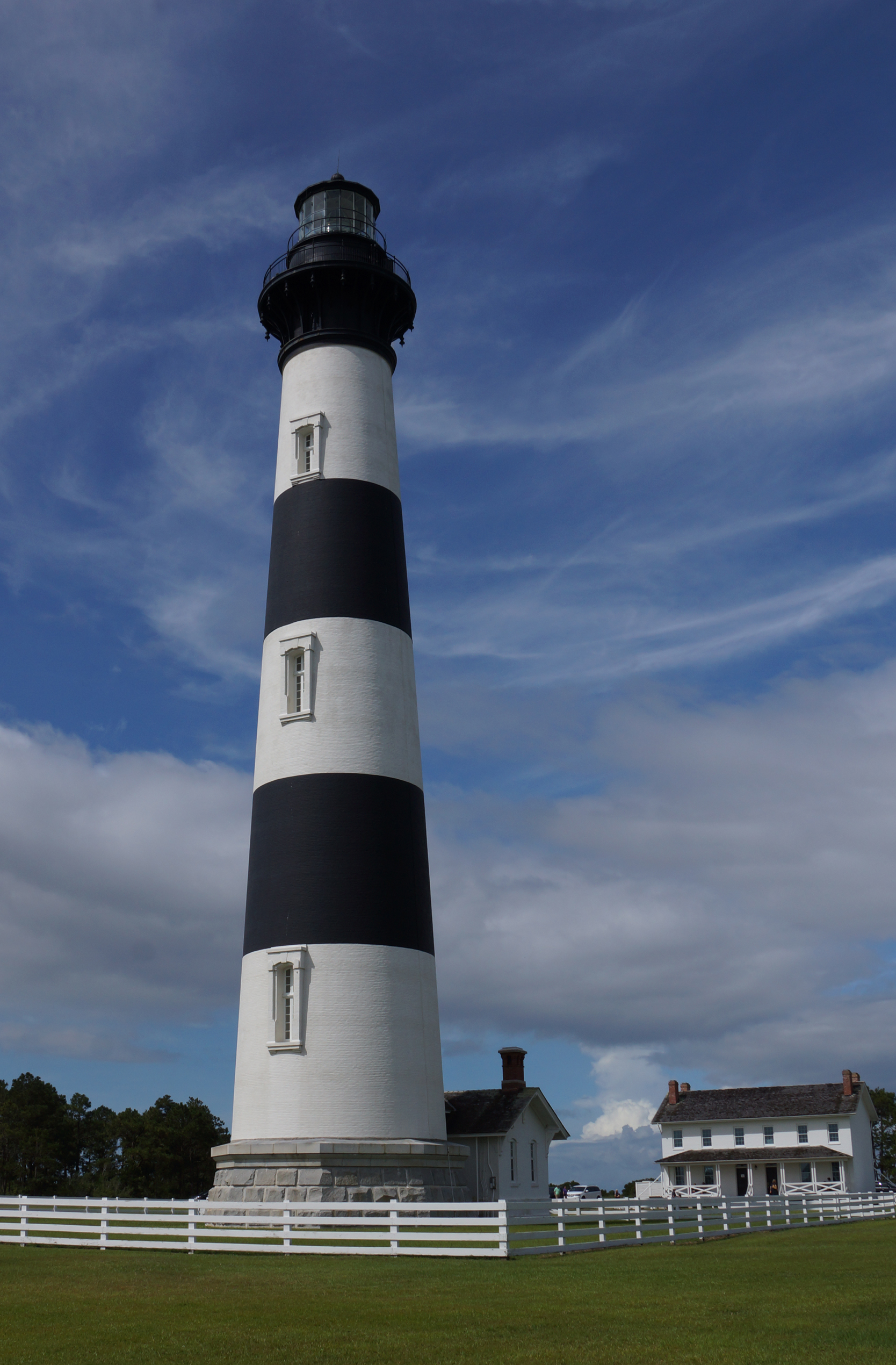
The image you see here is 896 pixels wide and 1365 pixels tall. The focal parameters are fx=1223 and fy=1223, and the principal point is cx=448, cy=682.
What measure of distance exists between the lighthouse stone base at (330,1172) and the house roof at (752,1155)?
30423 mm

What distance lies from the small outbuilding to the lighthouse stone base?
6.77 metres

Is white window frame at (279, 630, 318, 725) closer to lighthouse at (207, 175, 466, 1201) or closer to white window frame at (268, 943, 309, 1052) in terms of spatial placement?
lighthouse at (207, 175, 466, 1201)

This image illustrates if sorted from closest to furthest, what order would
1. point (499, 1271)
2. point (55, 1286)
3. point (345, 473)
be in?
1. point (55, 1286)
2. point (499, 1271)
3. point (345, 473)

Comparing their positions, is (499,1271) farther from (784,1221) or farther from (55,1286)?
(784,1221)

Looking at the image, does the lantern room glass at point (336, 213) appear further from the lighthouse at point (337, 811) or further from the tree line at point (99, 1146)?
the tree line at point (99, 1146)

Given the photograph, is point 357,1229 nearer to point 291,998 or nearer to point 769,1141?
point 291,998

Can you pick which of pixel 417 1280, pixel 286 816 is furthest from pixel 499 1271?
pixel 286 816

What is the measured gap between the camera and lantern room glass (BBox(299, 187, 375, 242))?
98.0ft

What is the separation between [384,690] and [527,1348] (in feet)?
54.9

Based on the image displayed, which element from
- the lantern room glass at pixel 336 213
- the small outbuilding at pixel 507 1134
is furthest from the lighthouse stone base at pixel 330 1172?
the lantern room glass at pixel 336 213

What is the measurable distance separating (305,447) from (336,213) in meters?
6.62

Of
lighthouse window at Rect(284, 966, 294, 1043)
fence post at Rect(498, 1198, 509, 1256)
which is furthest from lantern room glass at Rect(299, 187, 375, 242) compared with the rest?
fence post at Rect(498, 1198, 509, 1256)

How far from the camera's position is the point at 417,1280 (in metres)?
15.5

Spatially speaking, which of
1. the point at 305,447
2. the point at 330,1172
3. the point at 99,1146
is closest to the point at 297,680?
the point at 305,447
